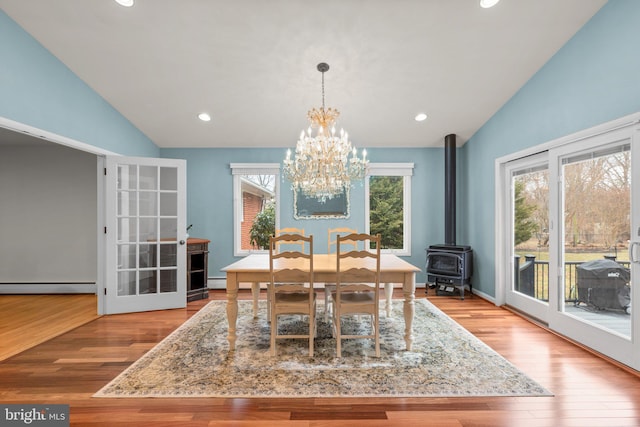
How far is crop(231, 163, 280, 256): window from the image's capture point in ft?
17.1

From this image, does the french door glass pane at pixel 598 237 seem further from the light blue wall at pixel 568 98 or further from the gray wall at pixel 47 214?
the gray wall at pixel 47 214

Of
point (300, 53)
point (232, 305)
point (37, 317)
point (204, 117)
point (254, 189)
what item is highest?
point (300, 53)

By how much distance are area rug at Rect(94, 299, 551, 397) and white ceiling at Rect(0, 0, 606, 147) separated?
9.24ft

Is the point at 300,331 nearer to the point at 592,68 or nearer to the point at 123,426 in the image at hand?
the point at 123,426

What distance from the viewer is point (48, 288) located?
490 cm

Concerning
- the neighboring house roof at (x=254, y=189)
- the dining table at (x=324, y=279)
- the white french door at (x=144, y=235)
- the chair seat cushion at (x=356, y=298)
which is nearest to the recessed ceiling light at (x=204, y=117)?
the white french door at (x=144, y=235)

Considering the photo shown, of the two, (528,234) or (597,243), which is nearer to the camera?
(597,243)

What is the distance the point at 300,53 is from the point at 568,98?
2704mm

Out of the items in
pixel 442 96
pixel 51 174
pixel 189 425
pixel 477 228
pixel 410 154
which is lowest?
pixel 189 425

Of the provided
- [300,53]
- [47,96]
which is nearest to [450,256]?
[300,53]

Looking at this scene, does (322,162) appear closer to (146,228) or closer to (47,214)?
(146,228)

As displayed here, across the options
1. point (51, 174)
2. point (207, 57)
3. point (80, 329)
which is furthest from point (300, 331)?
point (51, 174)

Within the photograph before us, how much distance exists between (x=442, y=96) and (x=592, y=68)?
1461 millimetres

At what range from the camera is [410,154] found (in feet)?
17.4
